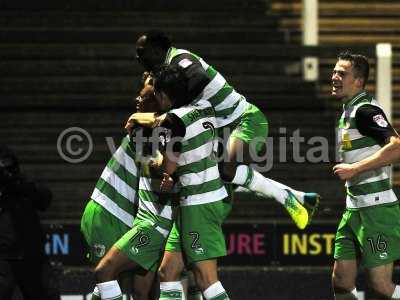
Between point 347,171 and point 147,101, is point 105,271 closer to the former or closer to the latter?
point 147,101

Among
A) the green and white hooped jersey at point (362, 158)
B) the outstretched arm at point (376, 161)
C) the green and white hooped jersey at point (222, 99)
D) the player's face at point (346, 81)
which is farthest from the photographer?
the green and white hooped jersey at point (222, 99)

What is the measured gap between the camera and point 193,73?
7766 millimetres

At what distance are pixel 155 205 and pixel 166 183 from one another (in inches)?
11.7

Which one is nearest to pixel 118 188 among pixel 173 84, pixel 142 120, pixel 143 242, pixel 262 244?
pixel 142 120

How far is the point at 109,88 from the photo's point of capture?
11.1 metres

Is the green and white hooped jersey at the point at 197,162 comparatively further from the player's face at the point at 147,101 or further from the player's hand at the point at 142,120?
the player's face at the point at 147,101

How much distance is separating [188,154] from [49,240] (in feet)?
8.79

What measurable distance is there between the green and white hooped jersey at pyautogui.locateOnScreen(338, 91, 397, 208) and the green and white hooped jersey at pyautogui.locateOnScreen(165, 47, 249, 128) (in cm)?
78

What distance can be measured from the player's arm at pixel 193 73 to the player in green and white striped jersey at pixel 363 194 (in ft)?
2.66

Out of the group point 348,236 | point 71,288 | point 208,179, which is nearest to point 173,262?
point 208,179

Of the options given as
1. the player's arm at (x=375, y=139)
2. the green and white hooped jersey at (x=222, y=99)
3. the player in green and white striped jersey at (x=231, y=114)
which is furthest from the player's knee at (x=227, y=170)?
the player's arm at (x=375, y=139)

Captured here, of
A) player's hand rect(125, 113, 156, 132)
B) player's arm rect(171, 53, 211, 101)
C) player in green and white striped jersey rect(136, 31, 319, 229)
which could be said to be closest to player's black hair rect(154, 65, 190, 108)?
player's arm rect(171, 53, 211, 101)

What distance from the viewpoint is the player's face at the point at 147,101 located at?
804 cm

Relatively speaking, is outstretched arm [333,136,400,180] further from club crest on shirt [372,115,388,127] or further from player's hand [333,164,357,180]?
club crest on shirt [372,115,388,127]
